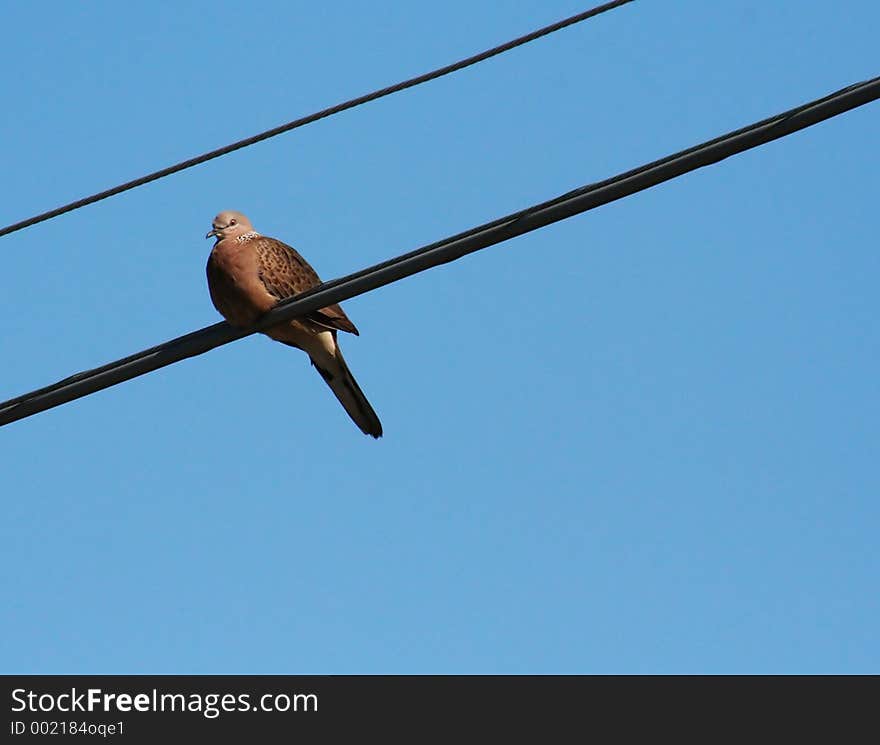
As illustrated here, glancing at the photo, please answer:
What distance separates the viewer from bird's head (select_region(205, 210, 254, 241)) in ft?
31.0

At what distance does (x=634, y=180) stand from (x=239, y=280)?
313 cm

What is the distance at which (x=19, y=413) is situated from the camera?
21.8 ft

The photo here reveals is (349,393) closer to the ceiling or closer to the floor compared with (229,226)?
closer to the floor

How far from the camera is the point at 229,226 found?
9.47 metres

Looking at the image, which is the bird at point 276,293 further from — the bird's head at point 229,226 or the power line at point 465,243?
the power line at point 465,243

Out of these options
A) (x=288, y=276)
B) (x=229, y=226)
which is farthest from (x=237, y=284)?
(x=229, y=226)

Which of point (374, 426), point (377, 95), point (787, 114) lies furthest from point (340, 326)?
point (787, 114)

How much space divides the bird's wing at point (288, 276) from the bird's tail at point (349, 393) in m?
0.44

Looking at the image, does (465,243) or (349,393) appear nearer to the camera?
(465,243)

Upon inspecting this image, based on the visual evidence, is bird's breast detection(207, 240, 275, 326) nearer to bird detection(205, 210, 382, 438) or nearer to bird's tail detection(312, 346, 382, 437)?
bird detection(205, 210, 382, 438)

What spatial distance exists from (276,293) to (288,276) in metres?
0.41

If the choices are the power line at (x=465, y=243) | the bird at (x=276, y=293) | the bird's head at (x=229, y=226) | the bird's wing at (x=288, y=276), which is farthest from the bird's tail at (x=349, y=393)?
the power line at (x=465, y=243)

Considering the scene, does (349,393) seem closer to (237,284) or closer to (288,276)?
(288,276)

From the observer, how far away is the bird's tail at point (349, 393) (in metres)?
9.41
